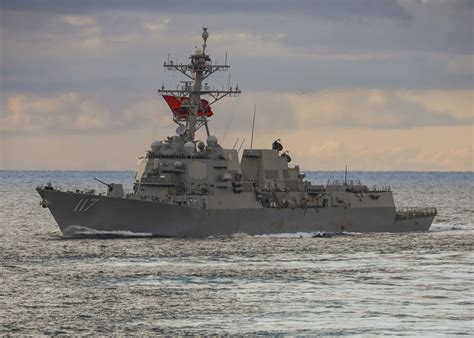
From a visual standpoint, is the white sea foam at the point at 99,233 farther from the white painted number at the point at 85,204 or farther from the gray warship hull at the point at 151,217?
the white painted number at the point at 85,204

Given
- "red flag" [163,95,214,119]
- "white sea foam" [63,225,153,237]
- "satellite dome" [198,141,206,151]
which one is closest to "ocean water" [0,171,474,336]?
"white sea foam" [63,225,153,237]

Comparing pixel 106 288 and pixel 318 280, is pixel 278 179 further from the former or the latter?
pixel 106 288

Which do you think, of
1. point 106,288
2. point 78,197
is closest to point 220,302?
point 106,288

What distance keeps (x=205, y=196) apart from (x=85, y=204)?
6007 millimetres

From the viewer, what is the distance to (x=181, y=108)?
6241 centimetres

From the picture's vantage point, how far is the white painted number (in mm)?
56750

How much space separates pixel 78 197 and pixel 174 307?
20.5 metres

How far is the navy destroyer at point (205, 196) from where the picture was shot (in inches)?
2258

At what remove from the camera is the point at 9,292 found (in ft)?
131

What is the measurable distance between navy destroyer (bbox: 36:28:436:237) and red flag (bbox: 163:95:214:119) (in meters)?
0.05

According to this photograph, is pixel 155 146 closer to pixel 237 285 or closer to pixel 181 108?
pixel 181 108

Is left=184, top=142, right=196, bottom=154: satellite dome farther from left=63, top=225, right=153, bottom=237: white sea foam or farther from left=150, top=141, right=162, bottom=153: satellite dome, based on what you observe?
left=63, top=225, right=153, bottom=237: white sea foam

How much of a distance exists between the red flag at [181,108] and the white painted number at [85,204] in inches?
325

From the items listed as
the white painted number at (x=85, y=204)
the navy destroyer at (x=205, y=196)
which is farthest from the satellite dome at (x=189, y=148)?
the white painted number at (x=85, y=204)
